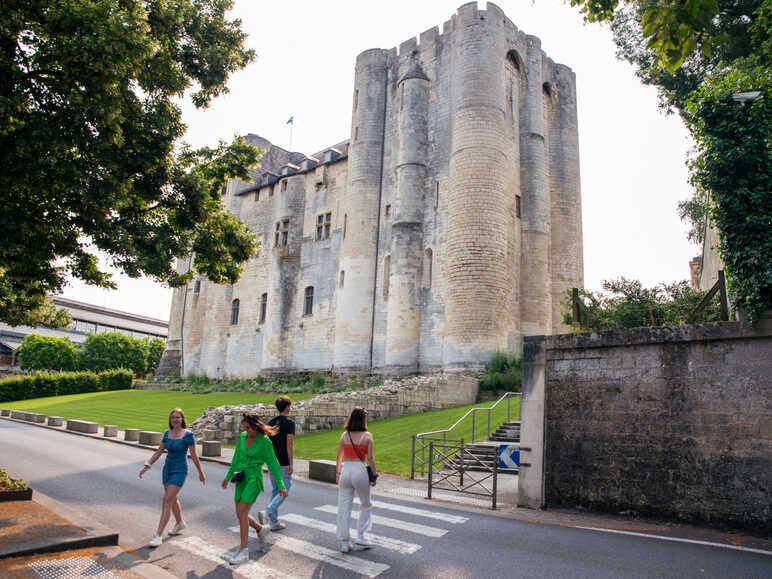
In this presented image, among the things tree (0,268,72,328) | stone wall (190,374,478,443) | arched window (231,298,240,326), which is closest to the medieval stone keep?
stone wall (190,374,478,443)

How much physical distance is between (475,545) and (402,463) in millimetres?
6746

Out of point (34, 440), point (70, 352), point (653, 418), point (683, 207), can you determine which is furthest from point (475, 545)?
point (70, 352)

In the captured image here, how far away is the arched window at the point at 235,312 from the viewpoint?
134 ft

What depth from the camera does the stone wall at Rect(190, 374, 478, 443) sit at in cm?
1719

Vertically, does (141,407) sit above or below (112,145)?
below

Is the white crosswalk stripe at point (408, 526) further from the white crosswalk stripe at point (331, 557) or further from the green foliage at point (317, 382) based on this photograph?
the green foliage at point (317, 382)

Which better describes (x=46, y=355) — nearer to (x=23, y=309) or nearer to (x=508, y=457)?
(x=23, y=309)

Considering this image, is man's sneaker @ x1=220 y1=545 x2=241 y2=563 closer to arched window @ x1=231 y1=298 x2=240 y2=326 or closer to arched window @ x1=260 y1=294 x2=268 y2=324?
arched window @ x1=260 y1=294 x2=268 y2=324

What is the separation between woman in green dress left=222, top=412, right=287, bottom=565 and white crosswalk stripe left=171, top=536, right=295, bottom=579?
0.09 metres

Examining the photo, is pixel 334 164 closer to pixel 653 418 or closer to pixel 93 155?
pixel 93 155

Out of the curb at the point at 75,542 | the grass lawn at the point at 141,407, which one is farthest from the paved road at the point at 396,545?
the grass lawn at the point at 141,407

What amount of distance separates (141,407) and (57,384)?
18.9 metres

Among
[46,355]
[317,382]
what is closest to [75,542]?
[317,382]

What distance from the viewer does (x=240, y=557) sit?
5.16 metres
